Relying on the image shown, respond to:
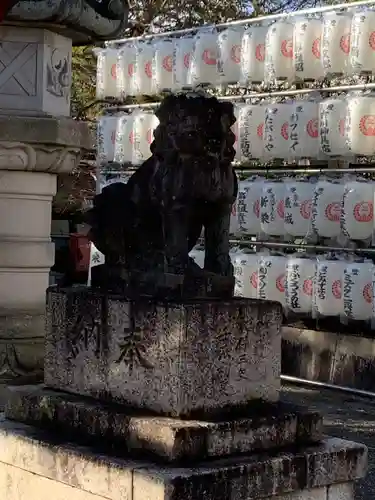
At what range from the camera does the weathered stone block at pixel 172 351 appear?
12.3 ft

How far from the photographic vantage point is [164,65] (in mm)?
11258

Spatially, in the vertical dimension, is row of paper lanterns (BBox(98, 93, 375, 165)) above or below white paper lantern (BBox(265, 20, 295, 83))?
below

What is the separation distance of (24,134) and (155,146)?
297 centimetres

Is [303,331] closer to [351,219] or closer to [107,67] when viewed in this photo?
[351,219]

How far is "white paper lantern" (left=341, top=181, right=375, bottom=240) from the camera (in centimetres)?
908

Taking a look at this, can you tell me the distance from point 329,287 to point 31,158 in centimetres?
373

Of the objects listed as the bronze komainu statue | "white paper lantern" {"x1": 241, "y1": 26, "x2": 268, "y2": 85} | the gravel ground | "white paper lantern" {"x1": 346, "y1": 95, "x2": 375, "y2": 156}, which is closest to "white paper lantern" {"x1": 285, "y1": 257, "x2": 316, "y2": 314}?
the gravel ground

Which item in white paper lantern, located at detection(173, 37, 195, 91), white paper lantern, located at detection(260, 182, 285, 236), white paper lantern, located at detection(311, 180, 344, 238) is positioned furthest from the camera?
white paper lantern, located at detection(173, 37, 195, 91)

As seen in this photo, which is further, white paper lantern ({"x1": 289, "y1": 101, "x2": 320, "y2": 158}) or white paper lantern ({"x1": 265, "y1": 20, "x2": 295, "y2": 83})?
white paper lantern ({"x1": 265, "y1": 20, "x2": 295, "y2": 83})

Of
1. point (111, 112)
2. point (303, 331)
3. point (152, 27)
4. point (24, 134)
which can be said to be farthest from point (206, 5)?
point (24, 134)

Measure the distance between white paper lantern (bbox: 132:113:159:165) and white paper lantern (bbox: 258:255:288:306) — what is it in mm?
2341

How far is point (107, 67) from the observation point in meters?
12.1

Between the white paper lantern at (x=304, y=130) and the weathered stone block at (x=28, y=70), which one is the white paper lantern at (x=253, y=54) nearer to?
the white paper lantern at (x=304, y=130)

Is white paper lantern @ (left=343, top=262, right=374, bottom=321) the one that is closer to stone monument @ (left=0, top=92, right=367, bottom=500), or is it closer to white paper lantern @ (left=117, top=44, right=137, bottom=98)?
white paper lantern @ (left=117, top=44, right=137, bottom=98)
